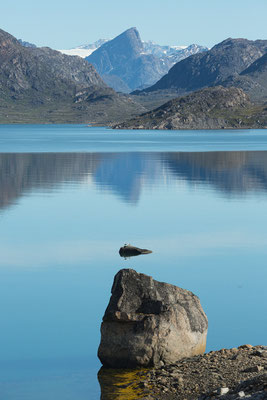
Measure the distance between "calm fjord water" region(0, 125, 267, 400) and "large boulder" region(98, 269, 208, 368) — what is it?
142 centimetres

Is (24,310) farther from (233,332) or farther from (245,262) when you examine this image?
(245,262)

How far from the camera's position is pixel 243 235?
163 ft

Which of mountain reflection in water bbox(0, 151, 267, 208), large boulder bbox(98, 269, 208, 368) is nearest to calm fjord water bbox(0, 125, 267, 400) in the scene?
mountain reflection in water bbox(0, 151, 267, 208)

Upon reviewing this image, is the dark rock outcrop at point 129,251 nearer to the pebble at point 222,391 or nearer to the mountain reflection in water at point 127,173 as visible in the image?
the pebble at point 222,391

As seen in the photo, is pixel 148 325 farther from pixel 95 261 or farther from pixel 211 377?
pixel 95 261

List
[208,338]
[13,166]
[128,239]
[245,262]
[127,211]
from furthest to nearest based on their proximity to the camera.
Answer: [13,166] < [127,211] < [128,239] < [245,262] < [208,338]

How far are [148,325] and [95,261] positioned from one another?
1802cm

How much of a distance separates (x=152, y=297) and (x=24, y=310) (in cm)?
900

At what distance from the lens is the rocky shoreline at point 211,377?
17.9 m

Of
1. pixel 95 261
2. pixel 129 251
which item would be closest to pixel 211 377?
pixel 95 261

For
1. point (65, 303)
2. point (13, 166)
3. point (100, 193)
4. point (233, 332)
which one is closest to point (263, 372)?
point (233, 332)

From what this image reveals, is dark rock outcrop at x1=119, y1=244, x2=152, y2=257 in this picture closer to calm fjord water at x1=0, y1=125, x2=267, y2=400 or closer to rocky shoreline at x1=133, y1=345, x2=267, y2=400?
calm fjord water at x1=0, y1=125, x2=267, y2=400

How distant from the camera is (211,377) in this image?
64.9 feet

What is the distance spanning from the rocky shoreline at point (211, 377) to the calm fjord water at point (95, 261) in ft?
6.88
